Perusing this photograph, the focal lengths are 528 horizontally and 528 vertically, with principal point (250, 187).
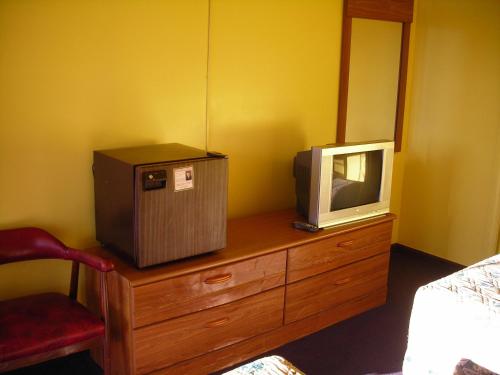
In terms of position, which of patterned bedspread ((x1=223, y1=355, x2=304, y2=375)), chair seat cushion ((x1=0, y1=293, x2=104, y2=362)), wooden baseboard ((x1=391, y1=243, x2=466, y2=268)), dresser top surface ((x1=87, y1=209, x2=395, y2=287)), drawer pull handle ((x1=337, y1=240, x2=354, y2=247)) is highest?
dresser top surface ((x1=87, y1=209, x2=395, y2=287))

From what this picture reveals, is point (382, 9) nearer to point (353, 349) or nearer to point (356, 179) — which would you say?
point (356, 179)

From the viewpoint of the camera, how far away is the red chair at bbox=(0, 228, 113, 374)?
205 cm

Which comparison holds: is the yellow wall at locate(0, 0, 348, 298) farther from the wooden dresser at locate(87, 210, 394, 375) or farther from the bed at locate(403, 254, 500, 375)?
the bed at locate(403, 254, 500, 375)

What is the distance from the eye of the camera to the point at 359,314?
3.37 metres

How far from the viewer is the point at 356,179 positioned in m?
3.21

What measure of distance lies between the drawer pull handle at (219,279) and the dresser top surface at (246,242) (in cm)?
7

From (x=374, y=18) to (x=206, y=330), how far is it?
2466 mm

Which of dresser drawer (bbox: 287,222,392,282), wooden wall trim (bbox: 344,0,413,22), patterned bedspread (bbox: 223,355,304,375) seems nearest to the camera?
patterned bedspread (bbox: 223,355,304,375)

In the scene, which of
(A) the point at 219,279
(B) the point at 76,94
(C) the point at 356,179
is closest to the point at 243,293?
(A) the point at 219,279

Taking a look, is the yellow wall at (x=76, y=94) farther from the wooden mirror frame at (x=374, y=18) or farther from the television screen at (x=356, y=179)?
the wooden mirror frame at (x=374, y=18)

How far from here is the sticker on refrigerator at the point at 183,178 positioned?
7.80ft

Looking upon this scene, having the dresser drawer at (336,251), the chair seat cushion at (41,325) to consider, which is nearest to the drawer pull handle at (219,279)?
the dresser drawer at (336,251)

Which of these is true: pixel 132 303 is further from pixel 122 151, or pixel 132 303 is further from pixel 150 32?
pixel 150 32

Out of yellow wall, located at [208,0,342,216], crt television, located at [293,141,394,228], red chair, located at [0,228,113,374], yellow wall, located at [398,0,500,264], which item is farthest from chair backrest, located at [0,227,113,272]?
yellow wall, located at [398,0,500,264]
